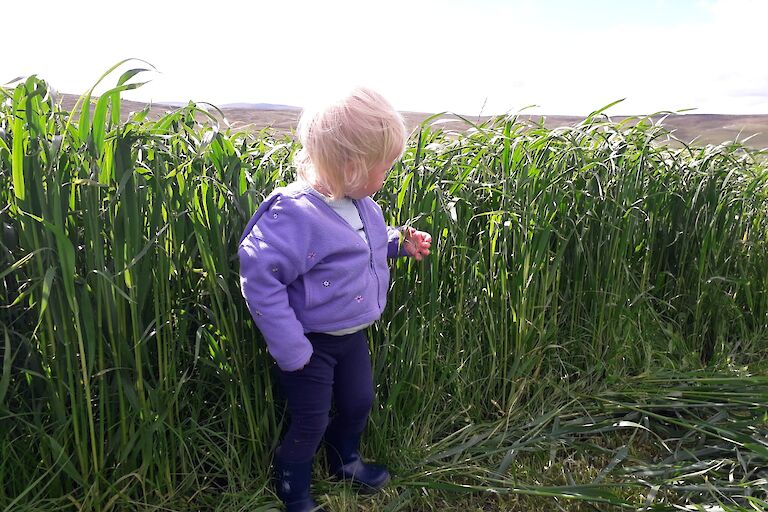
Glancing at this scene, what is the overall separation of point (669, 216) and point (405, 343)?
1.30 meters

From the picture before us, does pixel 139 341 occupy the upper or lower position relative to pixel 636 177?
lower

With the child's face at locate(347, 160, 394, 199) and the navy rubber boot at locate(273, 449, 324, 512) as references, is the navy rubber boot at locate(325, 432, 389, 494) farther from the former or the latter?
the child's face at locate(347, 160, 394, 199)

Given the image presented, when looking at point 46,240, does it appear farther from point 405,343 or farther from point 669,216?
point 669,216

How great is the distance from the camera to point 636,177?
2164 mm

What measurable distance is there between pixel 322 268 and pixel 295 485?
510 mm

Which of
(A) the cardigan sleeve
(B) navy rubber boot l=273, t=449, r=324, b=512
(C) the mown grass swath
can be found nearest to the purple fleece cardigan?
(A) the cardigan sleeve

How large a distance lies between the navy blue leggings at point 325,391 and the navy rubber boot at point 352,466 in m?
0.04

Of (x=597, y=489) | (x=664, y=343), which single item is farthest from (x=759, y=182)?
(x=597, y=489)

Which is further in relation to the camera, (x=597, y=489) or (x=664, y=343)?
(x=664, y=343)

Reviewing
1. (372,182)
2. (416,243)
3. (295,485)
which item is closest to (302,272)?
(372,182)

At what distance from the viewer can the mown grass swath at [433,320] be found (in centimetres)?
125

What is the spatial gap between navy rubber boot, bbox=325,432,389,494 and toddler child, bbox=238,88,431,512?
97 mm

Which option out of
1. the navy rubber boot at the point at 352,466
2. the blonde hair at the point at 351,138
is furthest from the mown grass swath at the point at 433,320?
the blonde hair at the point at 351,138

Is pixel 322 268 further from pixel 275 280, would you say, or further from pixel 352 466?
pixel 352 466
